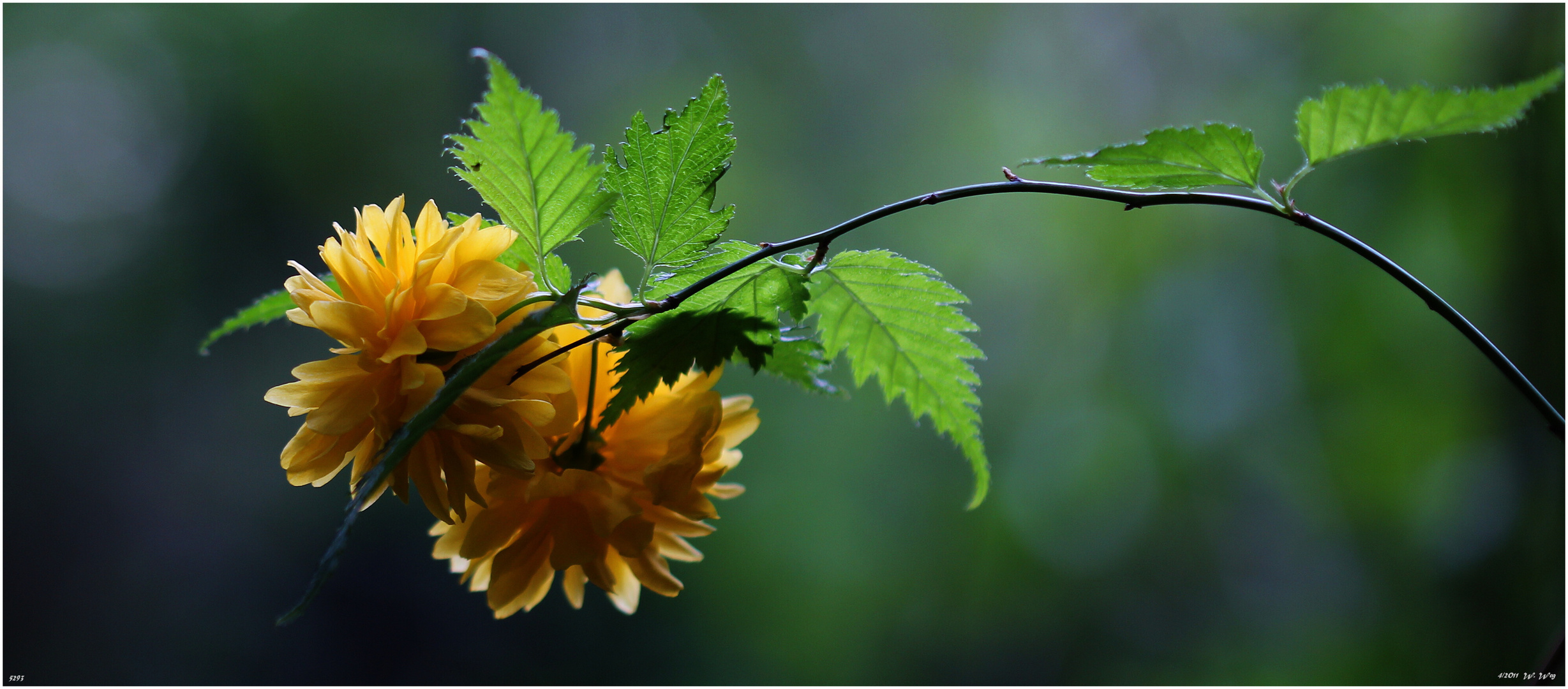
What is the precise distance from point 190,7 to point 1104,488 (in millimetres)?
2445

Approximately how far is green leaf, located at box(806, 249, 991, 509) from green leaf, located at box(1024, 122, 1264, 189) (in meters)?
0.08

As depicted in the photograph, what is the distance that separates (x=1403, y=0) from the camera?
5.66ft

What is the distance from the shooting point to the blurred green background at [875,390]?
1.58m

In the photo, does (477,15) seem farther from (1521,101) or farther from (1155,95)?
(1521,101)

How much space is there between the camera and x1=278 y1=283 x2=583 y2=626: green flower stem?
198 millimetres

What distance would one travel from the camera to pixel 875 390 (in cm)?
189

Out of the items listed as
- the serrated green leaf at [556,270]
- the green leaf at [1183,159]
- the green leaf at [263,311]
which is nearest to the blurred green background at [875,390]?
the green leaf at [263,311]

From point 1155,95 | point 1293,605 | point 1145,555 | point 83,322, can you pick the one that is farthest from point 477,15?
point 1293,605

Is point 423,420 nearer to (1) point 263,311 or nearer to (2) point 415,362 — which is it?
(2) point 415,362

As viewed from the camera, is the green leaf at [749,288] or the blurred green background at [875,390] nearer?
the green leaf at [749,288]

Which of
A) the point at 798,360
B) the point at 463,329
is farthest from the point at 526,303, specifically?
the point at 798,360

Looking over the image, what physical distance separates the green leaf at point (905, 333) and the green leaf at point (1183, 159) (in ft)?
0.25

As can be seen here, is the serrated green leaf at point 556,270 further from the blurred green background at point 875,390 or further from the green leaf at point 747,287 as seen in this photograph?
the blurred green background at point 875,390

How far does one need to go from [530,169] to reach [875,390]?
1.67 meters
